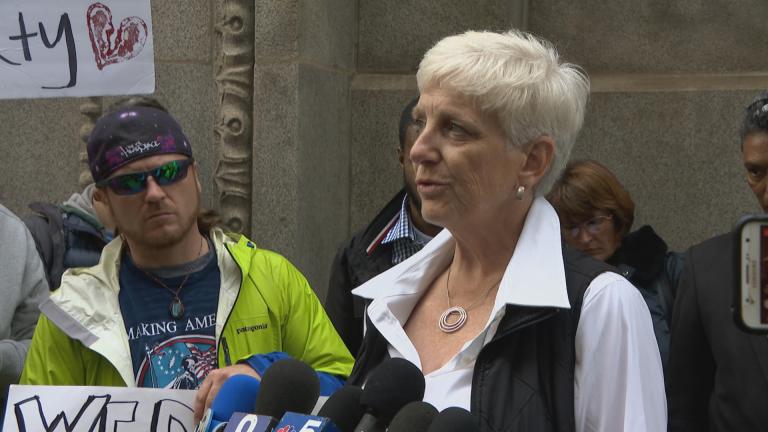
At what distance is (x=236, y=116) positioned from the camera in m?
6.19

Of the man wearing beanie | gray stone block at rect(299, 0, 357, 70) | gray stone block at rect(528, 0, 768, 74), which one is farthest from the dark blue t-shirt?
gray stone block at rect(528, 0, 768, 74)

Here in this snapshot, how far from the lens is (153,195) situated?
11.6ft

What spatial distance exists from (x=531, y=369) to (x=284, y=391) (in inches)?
20.6

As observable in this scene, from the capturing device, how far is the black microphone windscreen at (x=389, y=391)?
88.0 inches

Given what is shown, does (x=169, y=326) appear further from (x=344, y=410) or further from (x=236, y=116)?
(x=236, y=116)

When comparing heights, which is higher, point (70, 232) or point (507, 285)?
point (507, 285)

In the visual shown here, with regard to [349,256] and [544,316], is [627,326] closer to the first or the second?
[544,316]

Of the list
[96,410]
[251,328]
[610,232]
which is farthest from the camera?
[610,232]

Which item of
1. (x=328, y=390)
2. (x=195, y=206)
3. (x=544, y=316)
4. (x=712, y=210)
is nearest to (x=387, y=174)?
(x=712, y=210)

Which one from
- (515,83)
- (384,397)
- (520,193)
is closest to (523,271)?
(520,193)

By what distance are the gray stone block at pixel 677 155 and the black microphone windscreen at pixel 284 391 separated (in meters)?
4.18

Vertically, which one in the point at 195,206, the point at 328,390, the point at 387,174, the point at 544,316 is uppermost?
the point at 544,316

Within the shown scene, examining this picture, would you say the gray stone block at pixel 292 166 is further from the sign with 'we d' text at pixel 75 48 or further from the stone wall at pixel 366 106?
the sign with 'we d' text at pixel 75 48

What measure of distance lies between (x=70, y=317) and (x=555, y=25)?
397cm
